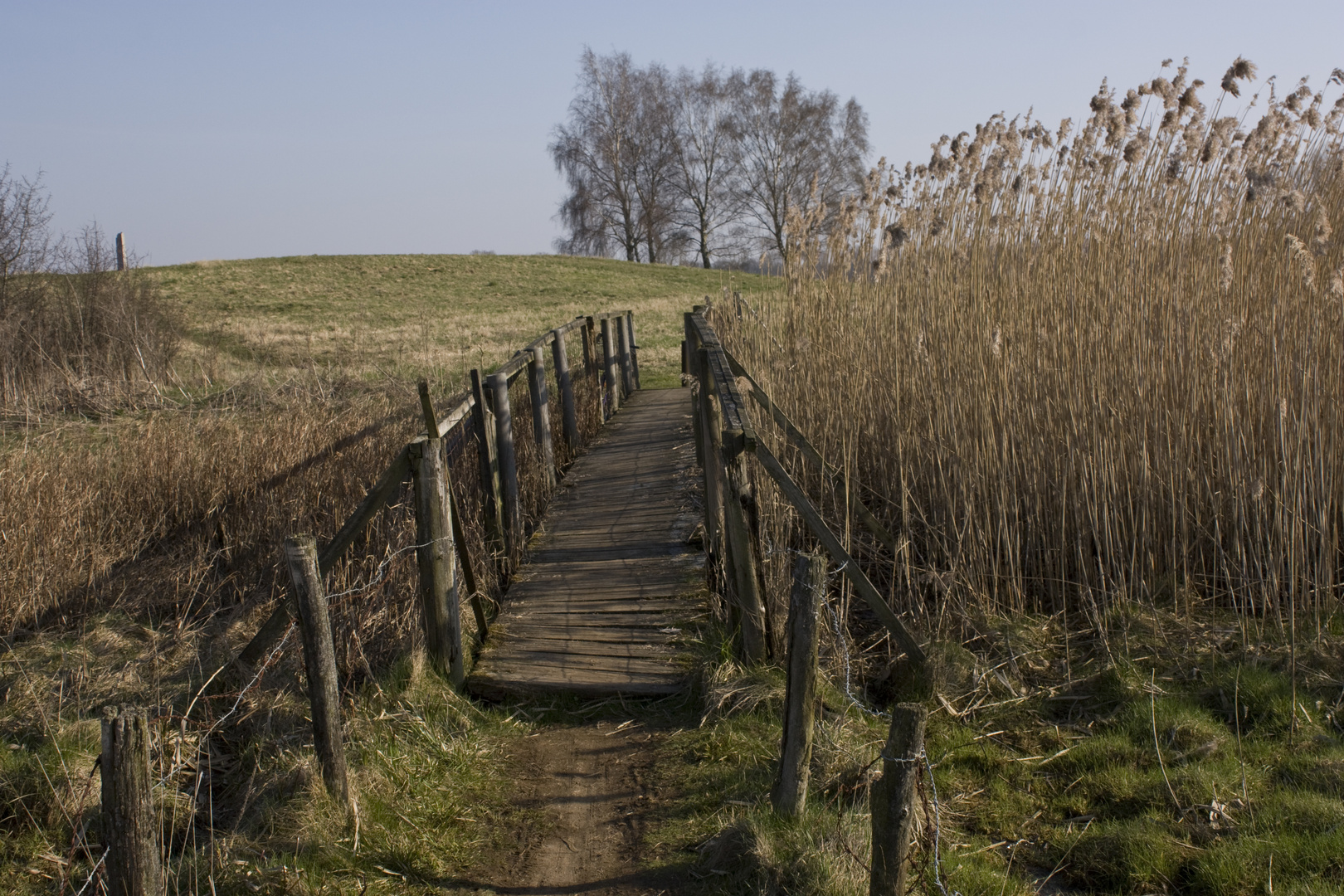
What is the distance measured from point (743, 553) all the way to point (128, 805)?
2.31 meters

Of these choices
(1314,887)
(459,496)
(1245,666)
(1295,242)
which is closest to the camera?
(1314,887)

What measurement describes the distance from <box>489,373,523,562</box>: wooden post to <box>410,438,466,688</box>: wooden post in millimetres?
1546

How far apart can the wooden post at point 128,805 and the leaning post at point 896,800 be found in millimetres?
1756

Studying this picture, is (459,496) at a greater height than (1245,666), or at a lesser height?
greater

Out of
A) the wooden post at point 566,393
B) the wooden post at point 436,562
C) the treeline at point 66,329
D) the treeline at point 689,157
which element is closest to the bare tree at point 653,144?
the treeline at point 689,157

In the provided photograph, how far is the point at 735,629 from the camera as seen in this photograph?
4141 mm

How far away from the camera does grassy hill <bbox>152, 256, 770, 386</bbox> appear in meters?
14.8

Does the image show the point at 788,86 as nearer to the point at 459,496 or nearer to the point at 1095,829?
the point at 459,496

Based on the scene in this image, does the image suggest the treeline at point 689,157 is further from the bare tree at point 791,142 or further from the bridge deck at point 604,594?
the bridge deck at point 604,594

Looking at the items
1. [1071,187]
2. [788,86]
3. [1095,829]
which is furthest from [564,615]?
[788,86]

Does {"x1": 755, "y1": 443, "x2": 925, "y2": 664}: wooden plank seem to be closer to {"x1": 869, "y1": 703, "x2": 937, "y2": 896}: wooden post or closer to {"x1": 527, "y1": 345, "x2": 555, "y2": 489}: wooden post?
{"x1": 869, "y1": 703, "x2": 937, "y2": 896}: wooden post

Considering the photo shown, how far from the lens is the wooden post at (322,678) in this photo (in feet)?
10.2

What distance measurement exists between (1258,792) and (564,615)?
3015 millimetres

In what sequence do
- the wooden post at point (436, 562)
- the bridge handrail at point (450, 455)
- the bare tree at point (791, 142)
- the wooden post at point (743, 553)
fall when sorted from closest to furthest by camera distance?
the wooden post at point (743, 553) < the bridge handrail at point (450, 455) < the wooden post at point (436, 562) < the bare tree at point (791, 142)
